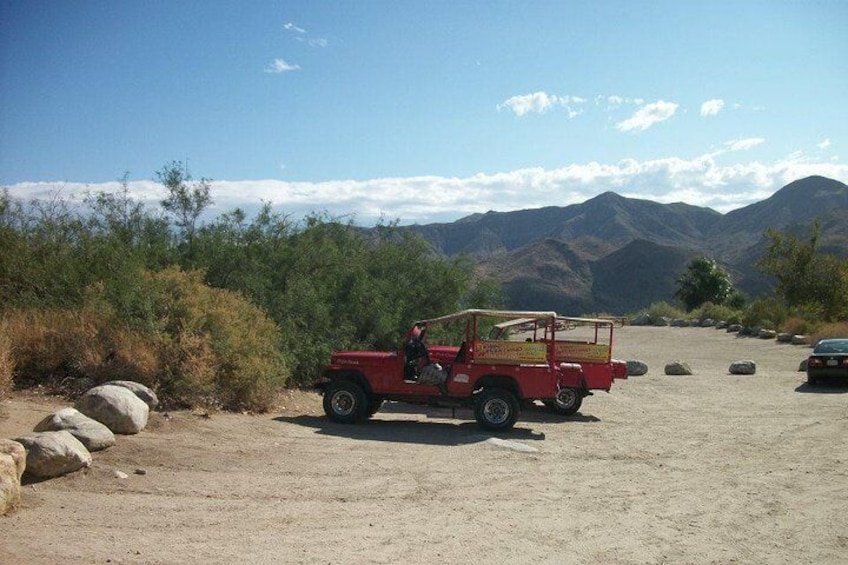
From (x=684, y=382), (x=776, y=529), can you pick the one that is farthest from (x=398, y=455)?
(x=684, y=382)

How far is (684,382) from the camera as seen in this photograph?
74.1 feet

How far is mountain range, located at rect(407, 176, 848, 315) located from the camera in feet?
323

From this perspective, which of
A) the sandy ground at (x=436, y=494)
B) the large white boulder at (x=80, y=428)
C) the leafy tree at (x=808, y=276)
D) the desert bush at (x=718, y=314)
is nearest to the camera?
the sandy ground at (x=436, y=494)

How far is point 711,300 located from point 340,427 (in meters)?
61.5

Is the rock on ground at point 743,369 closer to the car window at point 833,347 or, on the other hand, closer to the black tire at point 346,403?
the car window at point 833,347

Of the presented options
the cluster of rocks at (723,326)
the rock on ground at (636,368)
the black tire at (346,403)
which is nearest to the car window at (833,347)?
the rock on ground at (636,368)

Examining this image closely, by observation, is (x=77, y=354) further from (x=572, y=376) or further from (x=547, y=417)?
(x=572, y=376)

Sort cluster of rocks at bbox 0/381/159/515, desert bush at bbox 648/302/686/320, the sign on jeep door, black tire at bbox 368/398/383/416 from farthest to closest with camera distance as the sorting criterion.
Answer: desert bush at bbox 648/302/686/320
black tire at bbox 368/398/383/416
the sign on jeep door
cluster of rocks at bbox 0/381/159/515

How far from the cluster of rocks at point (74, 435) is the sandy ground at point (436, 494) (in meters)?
0.18

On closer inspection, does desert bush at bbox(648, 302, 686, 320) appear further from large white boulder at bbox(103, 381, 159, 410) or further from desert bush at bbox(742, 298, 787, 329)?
large white boulder at bbox(103, 381, 159, 410)

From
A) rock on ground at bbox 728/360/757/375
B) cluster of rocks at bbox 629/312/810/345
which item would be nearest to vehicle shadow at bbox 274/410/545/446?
rock on ground at bbox 728/360/757/375

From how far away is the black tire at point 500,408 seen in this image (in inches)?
503

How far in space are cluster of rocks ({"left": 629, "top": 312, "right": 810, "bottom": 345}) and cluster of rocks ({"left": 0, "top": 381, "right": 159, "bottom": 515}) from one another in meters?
32.7

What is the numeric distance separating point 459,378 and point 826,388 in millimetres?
12980
